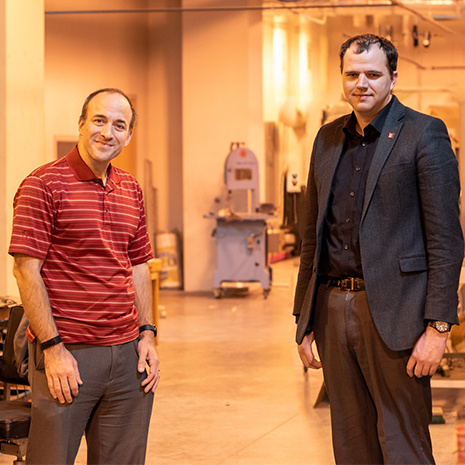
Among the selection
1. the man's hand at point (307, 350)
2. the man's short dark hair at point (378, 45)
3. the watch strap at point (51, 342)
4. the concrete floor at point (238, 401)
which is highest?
the man's short dark hair at point (378, 45)

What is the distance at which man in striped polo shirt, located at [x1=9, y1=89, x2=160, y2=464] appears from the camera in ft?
7.45

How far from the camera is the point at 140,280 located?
2.59 m

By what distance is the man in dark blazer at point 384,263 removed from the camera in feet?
7.39

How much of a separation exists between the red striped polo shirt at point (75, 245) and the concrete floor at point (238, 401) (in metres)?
1.84

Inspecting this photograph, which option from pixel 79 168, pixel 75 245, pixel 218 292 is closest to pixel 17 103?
pixel 79 168

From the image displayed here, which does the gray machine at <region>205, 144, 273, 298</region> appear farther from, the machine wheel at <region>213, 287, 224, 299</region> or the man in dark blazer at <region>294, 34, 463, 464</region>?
the man in dark blazer at <region>294, 34, 463, 464</region>

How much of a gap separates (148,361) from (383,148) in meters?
0.95

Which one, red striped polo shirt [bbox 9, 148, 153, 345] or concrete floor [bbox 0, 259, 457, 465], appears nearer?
red striped polo shirt [bbox 9, 148, 153, 345]

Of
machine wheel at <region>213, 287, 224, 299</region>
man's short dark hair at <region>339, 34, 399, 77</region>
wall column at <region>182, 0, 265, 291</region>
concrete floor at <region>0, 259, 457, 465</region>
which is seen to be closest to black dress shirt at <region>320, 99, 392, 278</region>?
man's short dark hair at <region>339, 34, 399, 77</region>

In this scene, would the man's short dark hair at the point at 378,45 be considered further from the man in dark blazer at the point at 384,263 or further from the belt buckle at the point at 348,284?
the belt buckle at the point at 348,284

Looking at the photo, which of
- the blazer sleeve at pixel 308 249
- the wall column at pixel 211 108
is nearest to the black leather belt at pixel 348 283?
the blazer sleeve at pixel 308 249

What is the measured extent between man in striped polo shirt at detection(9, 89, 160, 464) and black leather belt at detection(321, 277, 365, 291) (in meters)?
0.60

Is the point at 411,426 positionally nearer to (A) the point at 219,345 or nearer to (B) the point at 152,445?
(B) the point at 152,445

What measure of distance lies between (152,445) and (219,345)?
9.34 feet
